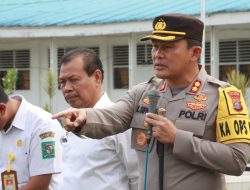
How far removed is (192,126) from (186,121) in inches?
1.4

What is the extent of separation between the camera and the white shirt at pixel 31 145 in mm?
3497

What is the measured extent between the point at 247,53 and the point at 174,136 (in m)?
15.8

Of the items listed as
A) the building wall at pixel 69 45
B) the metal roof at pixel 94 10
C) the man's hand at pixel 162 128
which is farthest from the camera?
the building wall at pixel 69 45

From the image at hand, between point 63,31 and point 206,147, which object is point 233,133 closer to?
point 206,147

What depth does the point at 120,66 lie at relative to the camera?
805 inches

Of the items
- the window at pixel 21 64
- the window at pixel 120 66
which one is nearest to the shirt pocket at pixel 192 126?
the window at pixel 120 66

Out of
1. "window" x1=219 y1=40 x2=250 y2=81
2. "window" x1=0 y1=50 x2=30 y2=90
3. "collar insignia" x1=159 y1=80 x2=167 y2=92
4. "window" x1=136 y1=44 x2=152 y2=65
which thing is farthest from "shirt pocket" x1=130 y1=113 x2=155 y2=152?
"window" x1=0 y1=50 x2=30 y2=90

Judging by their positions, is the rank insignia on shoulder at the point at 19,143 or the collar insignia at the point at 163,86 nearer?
the collar insignia at the point at 163,86

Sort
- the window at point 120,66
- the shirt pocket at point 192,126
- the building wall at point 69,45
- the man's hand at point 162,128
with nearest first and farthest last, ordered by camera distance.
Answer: the man's hand at point 162,128 → the shirt pocket at point 192,126 → the building wall at point 69,45 → the window at point 120,66

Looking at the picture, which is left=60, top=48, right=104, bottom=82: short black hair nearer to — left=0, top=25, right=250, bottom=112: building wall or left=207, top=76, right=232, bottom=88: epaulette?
left=207, top=76, right=232, bottom=88: epaulette

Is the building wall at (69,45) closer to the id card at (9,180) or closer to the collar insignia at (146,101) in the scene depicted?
the id card at (9,180)

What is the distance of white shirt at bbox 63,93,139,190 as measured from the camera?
340 centimetres

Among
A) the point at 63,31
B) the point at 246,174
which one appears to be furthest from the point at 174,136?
the point at 63,31

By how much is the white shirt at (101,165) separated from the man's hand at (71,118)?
774 millimetres
